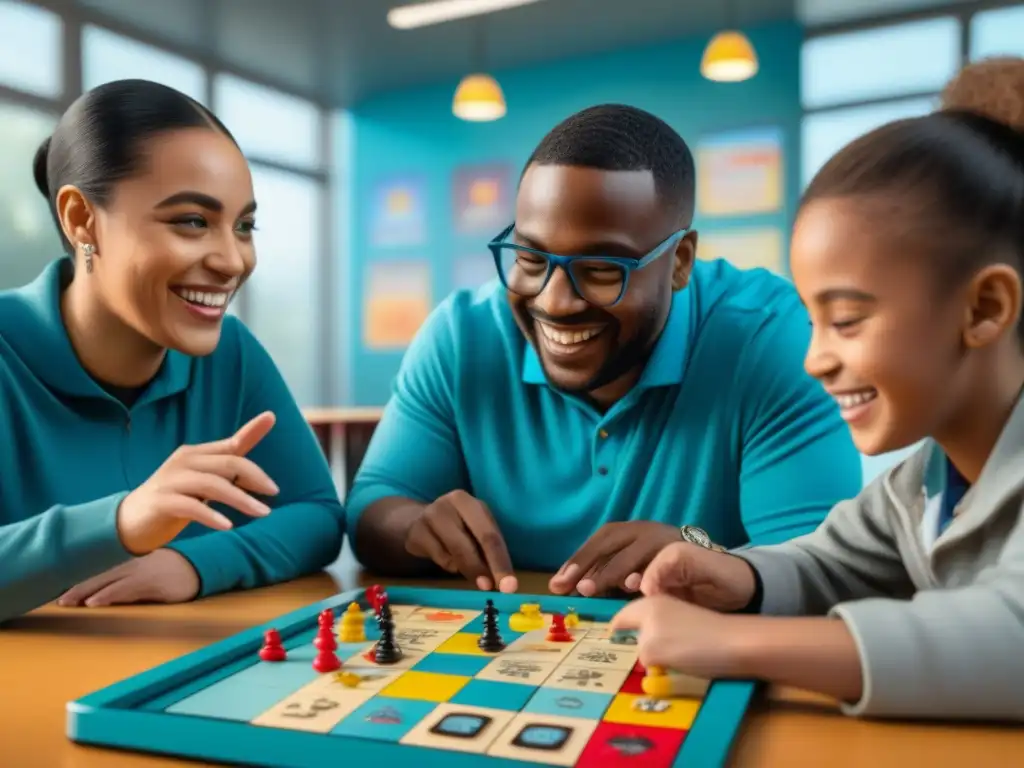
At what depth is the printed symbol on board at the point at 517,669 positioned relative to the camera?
0.87 meters

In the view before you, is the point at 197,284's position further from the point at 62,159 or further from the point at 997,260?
the point at 997,260

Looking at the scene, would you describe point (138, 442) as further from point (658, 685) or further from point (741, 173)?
point (741, 173)

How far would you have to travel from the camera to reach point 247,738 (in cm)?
71

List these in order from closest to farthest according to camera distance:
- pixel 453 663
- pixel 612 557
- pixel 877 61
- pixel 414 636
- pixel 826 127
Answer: pixel 453 663, pixel 414 636, pixel 612 557, pixel 877 61, pixel 826 127

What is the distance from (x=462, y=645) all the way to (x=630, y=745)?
0.30 m

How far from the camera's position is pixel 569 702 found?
0.80 m

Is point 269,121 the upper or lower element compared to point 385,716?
upper

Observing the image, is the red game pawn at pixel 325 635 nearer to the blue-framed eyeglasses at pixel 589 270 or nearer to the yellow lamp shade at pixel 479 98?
the blue-framed eyeglasses at pixel 589 270

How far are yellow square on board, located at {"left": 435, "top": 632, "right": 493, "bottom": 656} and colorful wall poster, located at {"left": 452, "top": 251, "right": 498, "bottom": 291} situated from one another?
6791 millimetres

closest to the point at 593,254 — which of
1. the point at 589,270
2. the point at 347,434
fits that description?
the point at 589,270

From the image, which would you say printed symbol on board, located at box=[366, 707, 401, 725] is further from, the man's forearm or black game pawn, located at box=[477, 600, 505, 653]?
the man's forearm

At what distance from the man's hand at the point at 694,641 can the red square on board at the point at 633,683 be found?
0.02 meters

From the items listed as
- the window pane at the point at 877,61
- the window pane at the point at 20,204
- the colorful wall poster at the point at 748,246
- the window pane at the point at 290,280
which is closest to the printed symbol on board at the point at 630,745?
the window pane at the point at 20,204

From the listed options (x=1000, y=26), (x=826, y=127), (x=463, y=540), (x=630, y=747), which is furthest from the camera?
(x=826, y=127)
